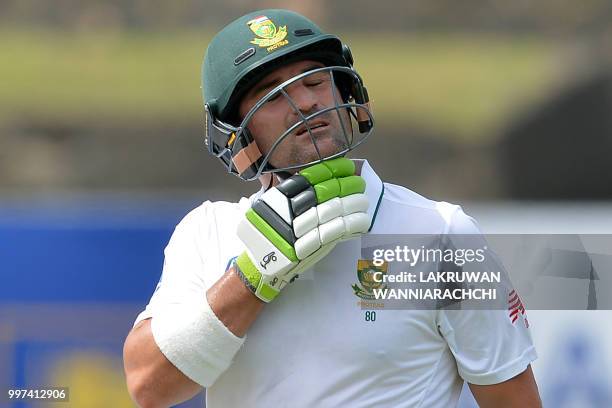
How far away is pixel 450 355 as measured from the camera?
195 centimetres

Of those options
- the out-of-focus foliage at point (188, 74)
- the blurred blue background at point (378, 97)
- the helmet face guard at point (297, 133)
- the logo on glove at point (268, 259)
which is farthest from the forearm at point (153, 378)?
the out-of-focus foliage at point (188, 74)

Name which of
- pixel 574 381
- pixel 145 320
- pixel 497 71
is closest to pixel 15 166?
pixel 497 71

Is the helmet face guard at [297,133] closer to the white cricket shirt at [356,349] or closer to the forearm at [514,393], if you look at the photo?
the white cricket shirt at [356,349]

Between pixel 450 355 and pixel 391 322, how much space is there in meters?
0.14

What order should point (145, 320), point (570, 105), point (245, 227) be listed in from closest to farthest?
1. point (245, 227)
2. point (145, 320)
3. point (570, 105)

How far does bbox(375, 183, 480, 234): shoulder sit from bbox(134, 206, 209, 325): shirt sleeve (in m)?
0.38

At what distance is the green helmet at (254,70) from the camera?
2.02 metres

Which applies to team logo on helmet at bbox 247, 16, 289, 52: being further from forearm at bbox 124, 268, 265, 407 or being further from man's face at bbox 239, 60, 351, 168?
forearm at bbox 124, 268, 265, 407

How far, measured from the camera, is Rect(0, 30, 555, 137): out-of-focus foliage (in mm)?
7387

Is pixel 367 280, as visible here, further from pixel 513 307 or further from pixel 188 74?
pixel 188 74

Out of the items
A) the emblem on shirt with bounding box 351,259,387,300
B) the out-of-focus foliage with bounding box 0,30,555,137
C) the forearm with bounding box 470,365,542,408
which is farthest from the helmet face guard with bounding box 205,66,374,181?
the out-of-focus foliage with bounding box 0,30,555,137

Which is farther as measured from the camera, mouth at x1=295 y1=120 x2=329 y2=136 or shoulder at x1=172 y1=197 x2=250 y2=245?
shoulder at x1=172 y1=197 x2=250 y2=245

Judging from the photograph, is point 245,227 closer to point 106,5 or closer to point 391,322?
point 391,322

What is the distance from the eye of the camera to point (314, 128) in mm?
1984
